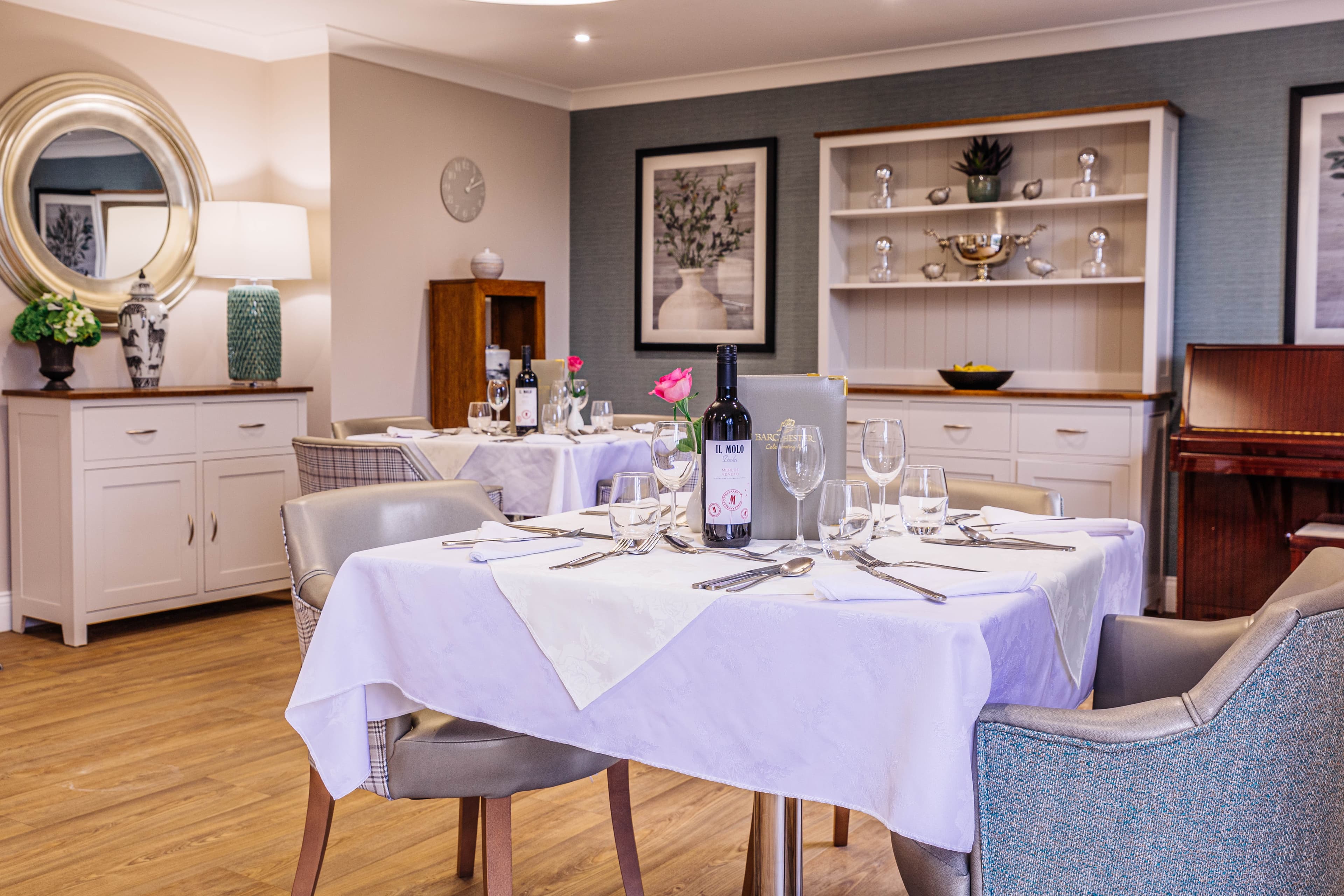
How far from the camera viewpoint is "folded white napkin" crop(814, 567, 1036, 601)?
1.42 m

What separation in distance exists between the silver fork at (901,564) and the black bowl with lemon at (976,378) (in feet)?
11.6

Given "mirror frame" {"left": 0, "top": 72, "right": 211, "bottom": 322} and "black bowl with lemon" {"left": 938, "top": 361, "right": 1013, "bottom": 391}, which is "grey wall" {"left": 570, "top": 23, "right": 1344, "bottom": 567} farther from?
"mirror frame" {"left": 0, "top": 72, "right": 211, "bottom": 322}

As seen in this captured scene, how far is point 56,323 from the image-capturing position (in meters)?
4.41

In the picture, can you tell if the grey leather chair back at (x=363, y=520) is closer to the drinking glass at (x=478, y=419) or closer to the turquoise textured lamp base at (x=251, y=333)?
the drinking glass at (x=478, y=419)

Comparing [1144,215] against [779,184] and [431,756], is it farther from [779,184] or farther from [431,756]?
[431,756]

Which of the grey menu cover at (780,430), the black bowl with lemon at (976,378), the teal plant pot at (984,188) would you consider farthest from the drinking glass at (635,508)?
the teal plant pot at (984,188)

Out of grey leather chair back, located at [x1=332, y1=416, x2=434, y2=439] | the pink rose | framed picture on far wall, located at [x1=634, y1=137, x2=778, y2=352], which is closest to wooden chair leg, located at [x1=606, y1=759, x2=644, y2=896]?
the pink rose

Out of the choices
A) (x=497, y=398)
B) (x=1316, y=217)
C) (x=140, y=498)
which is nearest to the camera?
(x=497, y=398)

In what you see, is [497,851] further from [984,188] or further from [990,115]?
[990,115]

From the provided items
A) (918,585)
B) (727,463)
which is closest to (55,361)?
(727,463)

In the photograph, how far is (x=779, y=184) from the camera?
595 centimetres

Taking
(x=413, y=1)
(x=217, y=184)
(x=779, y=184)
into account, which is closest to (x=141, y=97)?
(x=217, y=184)

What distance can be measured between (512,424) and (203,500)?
1559 mm

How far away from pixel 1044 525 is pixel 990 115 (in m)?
3.84
